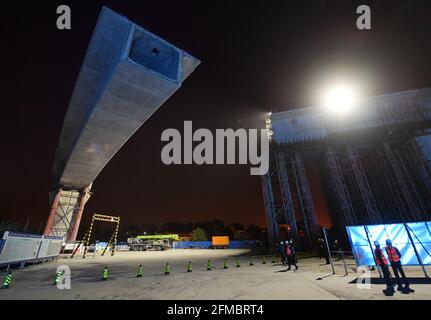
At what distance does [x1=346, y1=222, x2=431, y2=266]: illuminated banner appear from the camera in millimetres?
8573

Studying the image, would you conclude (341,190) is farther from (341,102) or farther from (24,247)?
(24,247)

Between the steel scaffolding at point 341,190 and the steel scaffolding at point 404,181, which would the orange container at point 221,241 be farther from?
the steel scaffolding at point 404,181

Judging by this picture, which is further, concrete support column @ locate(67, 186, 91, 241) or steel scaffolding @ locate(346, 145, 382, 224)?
concrete support column @ locate(67, 186, 91, 241)

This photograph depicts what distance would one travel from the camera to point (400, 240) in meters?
8.96

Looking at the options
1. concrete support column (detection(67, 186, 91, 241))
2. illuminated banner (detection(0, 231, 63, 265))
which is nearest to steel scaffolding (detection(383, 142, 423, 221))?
→ illuminated banner (detection(0, 231, 63, 265))

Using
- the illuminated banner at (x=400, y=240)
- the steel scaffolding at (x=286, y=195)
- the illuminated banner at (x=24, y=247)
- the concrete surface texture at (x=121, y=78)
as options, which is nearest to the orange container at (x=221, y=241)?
the steel scaffolding at (x=286, y=195)

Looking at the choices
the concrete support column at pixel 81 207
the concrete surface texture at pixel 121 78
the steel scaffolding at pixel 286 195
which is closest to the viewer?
the concrete surface texture at pixel 121 78

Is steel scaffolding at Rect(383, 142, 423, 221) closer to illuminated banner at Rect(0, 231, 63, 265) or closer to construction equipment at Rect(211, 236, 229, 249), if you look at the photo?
construction equipment at Rect(211, 236, 229, 249)

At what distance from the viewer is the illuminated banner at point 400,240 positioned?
8573 mm

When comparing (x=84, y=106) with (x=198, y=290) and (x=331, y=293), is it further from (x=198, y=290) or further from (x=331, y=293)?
(x=331, y=293)

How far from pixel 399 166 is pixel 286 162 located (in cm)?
1301

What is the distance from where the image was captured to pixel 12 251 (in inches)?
465

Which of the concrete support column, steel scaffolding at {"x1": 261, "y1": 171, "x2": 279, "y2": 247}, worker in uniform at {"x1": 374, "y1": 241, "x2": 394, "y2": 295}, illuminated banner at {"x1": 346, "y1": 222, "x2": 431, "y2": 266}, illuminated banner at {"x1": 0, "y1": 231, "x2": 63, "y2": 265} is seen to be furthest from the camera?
the concrete support column
